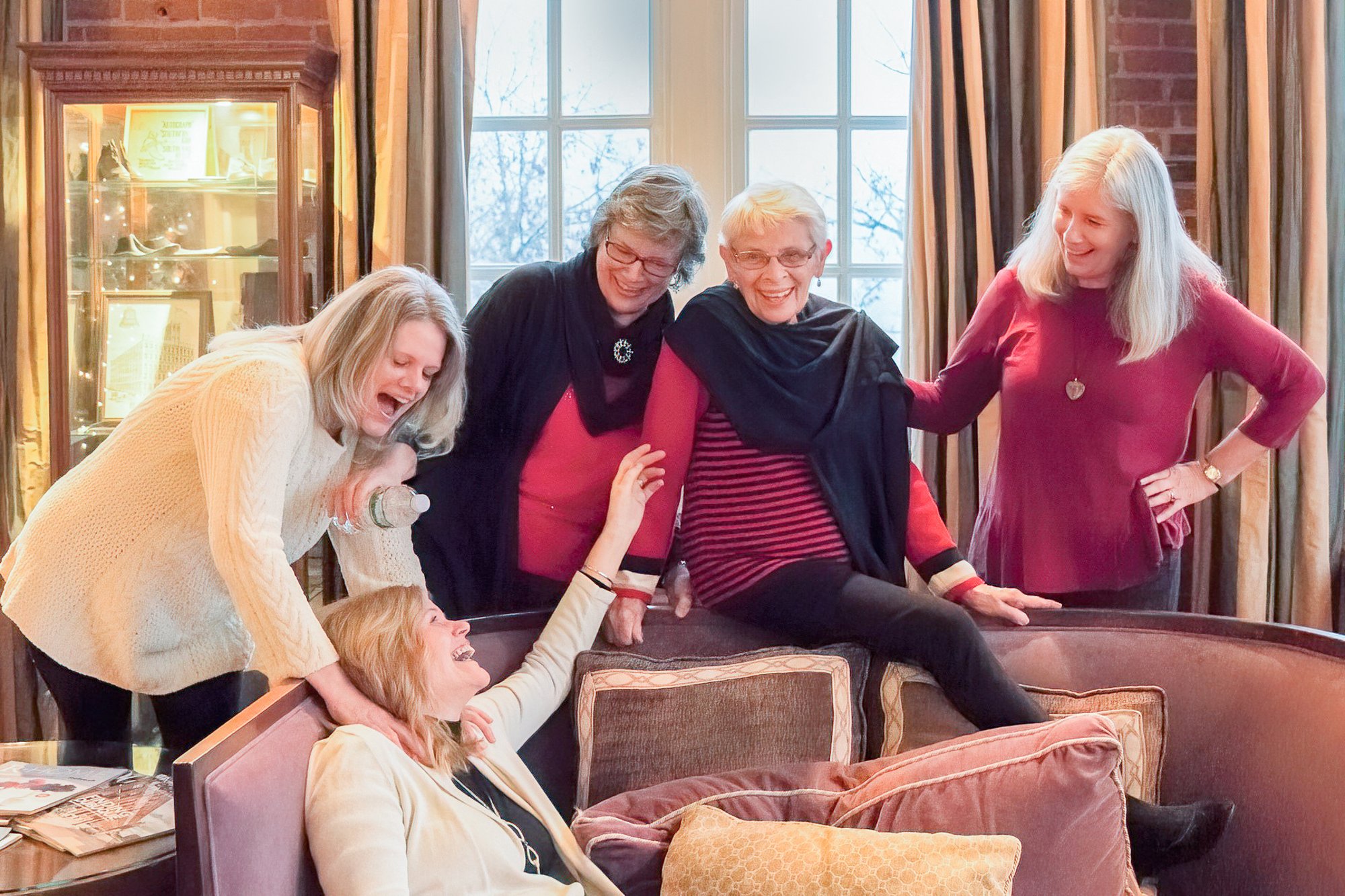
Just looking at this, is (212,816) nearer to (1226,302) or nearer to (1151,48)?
(1226,302)

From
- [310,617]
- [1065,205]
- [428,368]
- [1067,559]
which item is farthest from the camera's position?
[1067,559]

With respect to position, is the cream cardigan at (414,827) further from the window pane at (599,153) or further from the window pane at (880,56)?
the window pane at (880,56)

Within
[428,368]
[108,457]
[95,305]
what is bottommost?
[108,457]

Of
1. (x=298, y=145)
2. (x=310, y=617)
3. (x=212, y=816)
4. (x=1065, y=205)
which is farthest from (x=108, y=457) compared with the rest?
(x=1065, y=205)

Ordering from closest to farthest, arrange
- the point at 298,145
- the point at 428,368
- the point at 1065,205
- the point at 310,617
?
the point at 310,617 → the point at 428,368 → the point at 1065,205 → the point at 298,145

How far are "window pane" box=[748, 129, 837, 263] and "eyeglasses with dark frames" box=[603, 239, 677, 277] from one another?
1253 mm

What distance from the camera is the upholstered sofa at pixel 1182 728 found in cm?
139

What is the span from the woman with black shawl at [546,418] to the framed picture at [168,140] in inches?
49.4

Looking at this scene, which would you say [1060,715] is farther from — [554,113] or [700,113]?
[554,113]

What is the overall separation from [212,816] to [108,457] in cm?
82

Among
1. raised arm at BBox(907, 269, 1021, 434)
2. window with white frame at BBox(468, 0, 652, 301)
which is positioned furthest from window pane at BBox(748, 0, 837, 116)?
raised arm at BBox(907, 269, 1021, 434)

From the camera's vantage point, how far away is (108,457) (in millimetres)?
1826

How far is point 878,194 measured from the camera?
3238 millimetres

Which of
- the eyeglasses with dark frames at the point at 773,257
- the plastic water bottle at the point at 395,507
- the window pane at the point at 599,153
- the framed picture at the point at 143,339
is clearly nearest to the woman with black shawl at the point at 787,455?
the eyeglasses with dark frames at the point at 773,257
